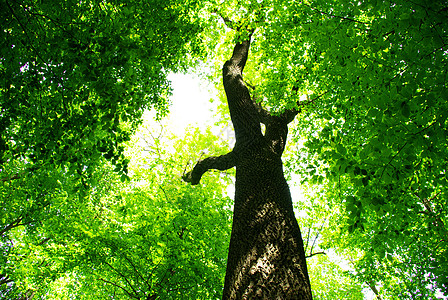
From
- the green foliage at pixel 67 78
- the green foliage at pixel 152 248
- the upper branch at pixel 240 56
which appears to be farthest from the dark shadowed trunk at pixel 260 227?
the green foliage at pixel 152 248

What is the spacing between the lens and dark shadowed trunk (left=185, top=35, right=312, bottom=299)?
2.58 meters

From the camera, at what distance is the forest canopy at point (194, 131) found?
275 cm

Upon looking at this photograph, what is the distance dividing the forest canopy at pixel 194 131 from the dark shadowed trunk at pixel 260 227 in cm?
76

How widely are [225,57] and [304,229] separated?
11.0 m

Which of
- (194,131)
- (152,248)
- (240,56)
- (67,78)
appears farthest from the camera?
(194,131)

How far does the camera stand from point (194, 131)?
14906mm

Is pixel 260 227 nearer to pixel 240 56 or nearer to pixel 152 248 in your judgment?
pixel 152 248

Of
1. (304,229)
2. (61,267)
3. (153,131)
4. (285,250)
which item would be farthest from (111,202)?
(285,250)

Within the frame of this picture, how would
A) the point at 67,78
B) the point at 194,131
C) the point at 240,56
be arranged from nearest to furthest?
the point at 67,78
the point at 240,56
the point at 194,131

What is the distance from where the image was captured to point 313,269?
18.5m

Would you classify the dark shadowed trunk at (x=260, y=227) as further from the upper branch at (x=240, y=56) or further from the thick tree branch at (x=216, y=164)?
the upper branch at (x=240, y=56)

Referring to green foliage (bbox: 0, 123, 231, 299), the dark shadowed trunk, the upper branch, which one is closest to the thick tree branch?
the dark shadowed trunk

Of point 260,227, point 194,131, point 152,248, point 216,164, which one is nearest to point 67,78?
point 216,164

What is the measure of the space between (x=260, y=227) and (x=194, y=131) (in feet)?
40.0
